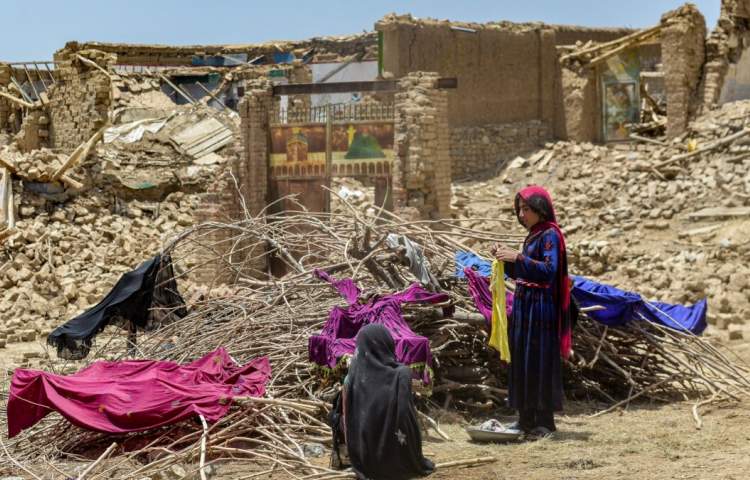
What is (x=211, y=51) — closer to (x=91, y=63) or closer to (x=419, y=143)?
(x=91, y=63)

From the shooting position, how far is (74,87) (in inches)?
771

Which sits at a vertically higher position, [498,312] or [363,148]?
[363,148]

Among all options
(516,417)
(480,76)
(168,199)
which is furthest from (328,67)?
(516,417)

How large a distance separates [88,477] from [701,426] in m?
3.46

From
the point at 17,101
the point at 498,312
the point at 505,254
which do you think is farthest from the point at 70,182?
the point at 505,254

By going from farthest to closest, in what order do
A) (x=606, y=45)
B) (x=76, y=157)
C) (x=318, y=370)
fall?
(x=606, y=45) < (x=76, y=157) < (x=318, y=370)

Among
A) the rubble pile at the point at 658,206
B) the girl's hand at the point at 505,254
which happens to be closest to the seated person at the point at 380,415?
the girl's hand at the point at 505,254

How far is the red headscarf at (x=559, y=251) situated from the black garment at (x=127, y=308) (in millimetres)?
3363

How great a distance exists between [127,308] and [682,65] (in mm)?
14056

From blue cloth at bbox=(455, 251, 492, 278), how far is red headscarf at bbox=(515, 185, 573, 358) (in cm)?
105

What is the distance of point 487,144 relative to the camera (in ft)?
78.2

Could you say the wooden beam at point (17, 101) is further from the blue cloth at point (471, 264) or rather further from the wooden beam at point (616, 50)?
the blue cloth at point (471, 264)

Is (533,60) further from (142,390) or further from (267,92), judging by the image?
(142,390)

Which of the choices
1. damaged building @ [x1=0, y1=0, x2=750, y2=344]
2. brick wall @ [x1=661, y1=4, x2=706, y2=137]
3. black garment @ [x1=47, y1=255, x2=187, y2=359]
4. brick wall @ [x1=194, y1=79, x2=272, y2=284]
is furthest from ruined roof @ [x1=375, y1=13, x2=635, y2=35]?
black garment @ [x1=47, y1=255, x2=187, y2=359]
